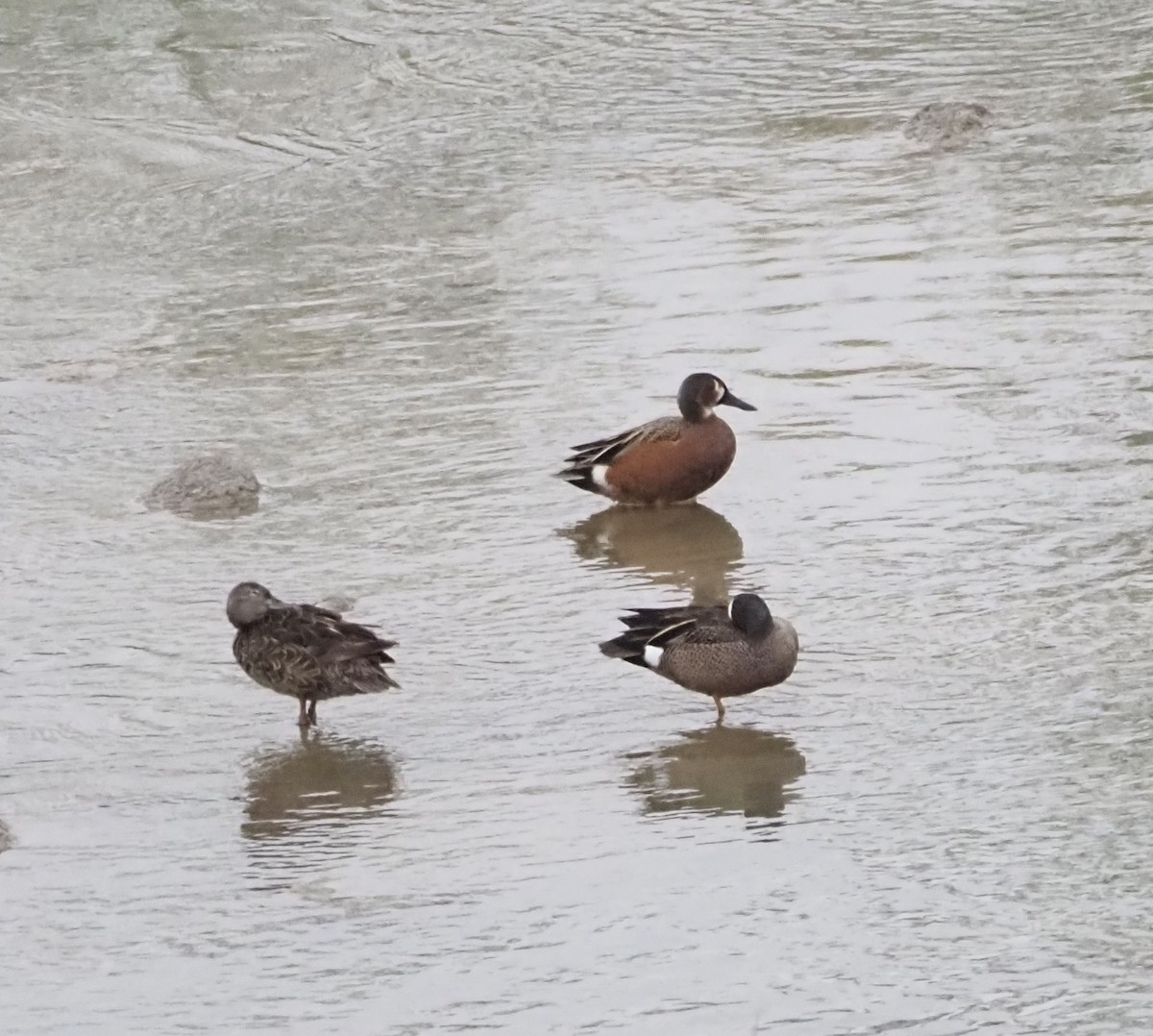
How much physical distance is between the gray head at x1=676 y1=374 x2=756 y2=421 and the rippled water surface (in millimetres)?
414

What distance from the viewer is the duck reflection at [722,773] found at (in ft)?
24.5

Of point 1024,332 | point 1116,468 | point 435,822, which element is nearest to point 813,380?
point 1024,332

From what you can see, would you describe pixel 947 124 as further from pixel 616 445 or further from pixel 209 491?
pixel 209 491

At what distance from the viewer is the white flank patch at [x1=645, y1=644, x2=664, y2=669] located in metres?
8.28

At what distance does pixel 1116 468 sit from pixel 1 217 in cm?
836

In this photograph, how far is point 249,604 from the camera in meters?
8.72

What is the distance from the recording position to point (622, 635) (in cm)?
840

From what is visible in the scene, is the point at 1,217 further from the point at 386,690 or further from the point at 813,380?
the point at 386,690

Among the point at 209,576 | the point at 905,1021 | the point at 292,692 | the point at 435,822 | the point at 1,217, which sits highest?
the point at 1,217

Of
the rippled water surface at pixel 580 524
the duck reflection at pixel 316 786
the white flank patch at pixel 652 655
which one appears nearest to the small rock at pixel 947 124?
the rippled water surface at pixel 580 524

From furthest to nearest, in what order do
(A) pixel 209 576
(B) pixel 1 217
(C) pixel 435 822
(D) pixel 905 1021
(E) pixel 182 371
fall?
1. (B) pixel 1 217
2. (E) pixel 182 371
3. (A) pixel 209 576
4. (C) pixel 435 822
5. (D) pixel 905 1021

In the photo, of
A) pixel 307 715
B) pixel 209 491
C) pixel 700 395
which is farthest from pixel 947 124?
pixel 307 715

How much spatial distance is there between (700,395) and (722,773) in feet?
10.4

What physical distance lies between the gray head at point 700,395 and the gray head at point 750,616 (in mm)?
2335
